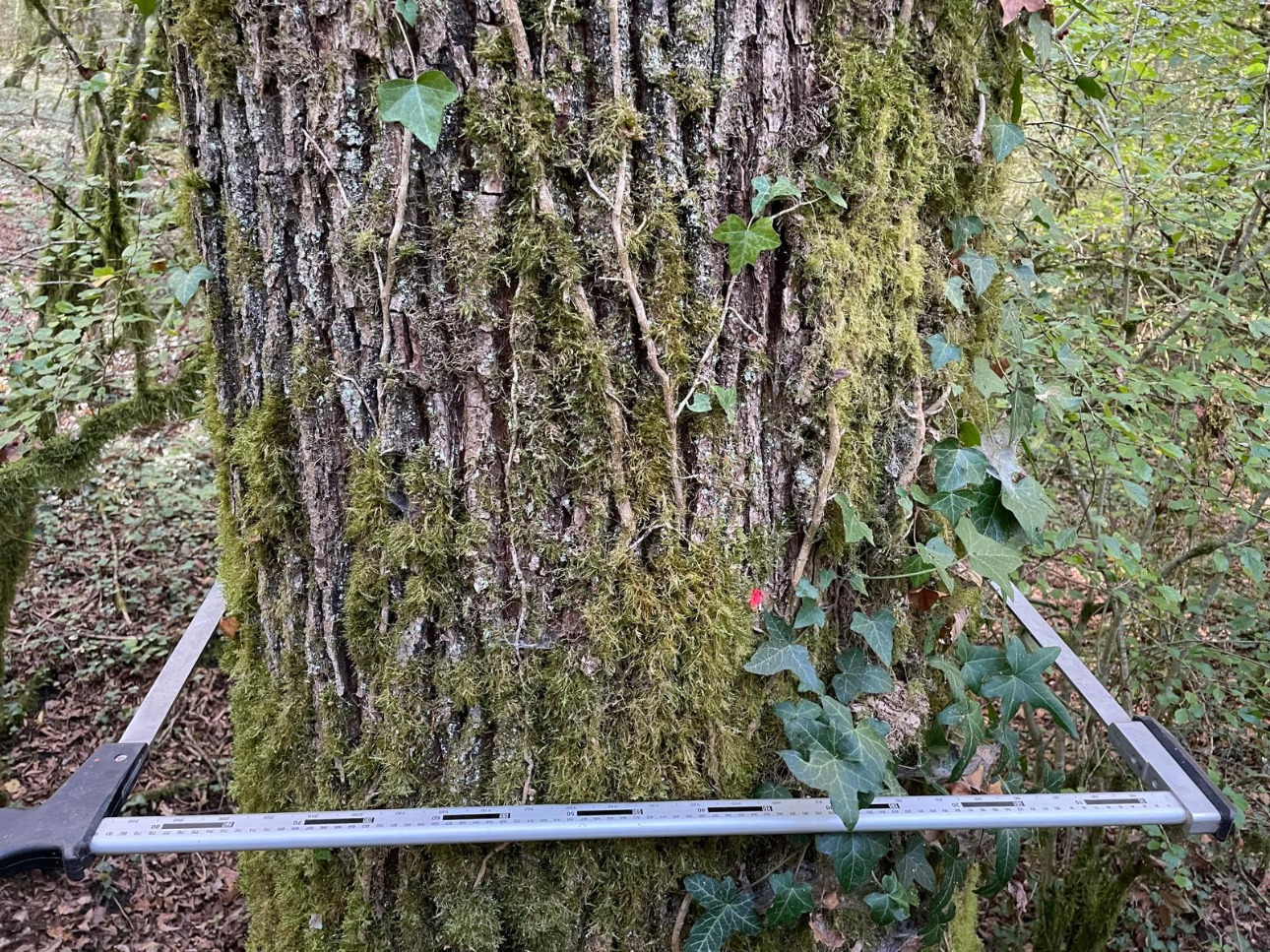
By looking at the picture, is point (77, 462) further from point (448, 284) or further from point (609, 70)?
point (609, 70)

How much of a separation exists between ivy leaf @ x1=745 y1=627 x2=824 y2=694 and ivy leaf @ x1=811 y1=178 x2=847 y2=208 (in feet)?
2.30

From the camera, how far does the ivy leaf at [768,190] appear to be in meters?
1.12

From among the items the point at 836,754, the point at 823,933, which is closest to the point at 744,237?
the point at 836,754

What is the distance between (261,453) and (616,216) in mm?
692

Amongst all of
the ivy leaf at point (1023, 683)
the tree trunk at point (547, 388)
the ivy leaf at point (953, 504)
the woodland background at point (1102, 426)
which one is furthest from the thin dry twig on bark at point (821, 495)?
the woodland background at point (1102, 426)

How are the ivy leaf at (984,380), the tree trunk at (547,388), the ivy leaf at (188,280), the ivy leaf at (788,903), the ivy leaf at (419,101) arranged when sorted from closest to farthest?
1. the ivy leaf at (419,101)
2. the tree trunk at (547,388)
3. the ivy leaf at (188,280)
4. the ivy leaf at (788,903)
5. the ivy leaf at (984,380)

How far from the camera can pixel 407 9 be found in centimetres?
99

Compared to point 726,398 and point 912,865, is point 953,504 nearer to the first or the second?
point 726,398

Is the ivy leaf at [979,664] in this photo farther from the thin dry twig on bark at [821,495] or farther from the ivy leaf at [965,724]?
the thin dry twig on bark at [821,495]

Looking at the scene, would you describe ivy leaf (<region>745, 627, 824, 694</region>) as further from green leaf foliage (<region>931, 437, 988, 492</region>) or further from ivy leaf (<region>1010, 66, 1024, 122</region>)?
ivy leaf (<region>1010, 66, 1024, 122</region>)

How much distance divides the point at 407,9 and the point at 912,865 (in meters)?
1.58

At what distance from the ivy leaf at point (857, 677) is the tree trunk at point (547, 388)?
39 mm

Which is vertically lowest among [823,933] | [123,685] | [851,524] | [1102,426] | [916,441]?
[123,685]

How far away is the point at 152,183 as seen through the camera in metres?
3.68
